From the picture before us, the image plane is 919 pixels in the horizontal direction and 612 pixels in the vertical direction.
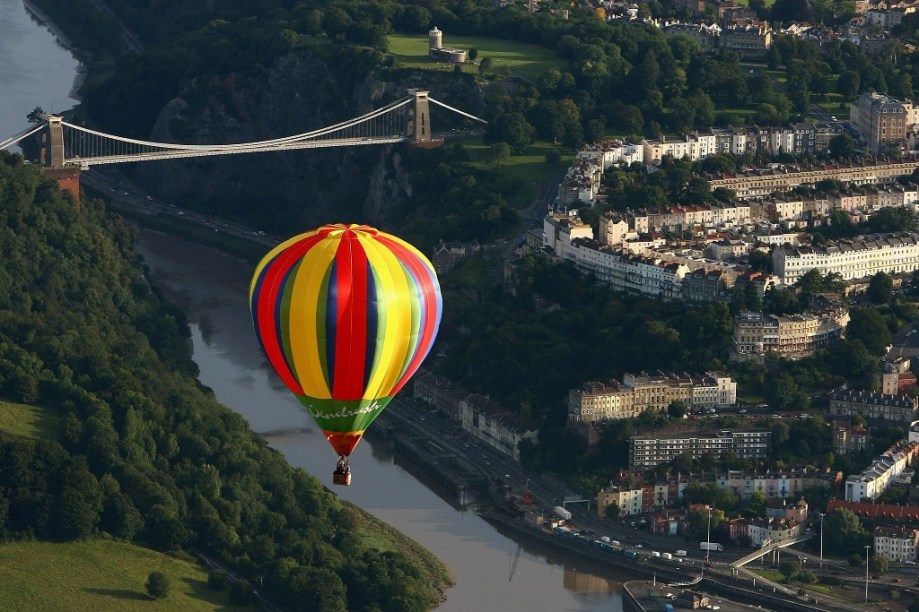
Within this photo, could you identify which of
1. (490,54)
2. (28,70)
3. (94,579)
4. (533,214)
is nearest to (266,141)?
(490,54)

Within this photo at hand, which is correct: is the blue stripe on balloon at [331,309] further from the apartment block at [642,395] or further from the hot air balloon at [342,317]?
the apartment block at [642,395]

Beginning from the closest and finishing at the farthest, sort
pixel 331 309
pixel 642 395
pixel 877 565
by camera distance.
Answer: pixel 331 309 → pixel 877 565 → pixel 642 395

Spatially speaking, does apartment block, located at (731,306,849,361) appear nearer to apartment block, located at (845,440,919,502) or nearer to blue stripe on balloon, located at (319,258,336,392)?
apartment block, located at (845,440,919,502)

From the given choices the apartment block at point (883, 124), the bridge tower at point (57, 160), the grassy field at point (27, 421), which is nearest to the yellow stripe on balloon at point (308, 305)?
the grassy field at point (27, 421)

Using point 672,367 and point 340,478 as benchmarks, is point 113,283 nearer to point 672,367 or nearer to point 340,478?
point 672,367

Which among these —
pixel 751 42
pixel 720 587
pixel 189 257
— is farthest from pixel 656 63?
pixel 720 587

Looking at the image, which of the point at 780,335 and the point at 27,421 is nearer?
the point at 27,421

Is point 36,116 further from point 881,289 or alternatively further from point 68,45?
point 881,289
